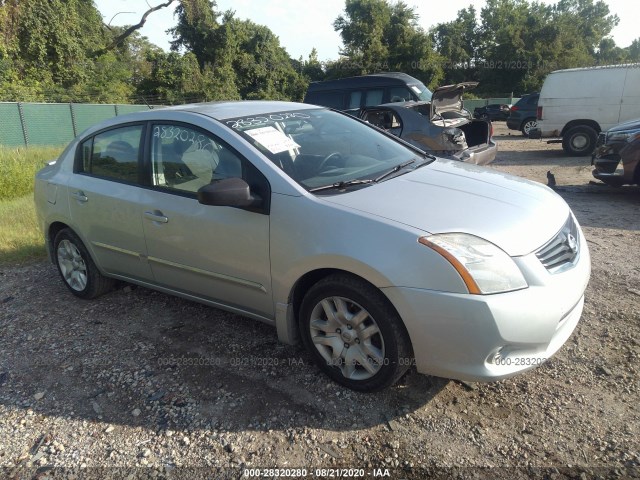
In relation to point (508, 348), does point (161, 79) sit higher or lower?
higher

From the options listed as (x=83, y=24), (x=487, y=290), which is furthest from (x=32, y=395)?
(x=83, y=24)

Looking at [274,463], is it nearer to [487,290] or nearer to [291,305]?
[291,305]

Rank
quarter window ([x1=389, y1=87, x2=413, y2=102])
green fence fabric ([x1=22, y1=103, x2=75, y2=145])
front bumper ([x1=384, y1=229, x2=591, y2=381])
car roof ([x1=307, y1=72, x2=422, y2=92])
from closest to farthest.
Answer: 1. front bumper ([x1=384, y1=229, x2=591, y2=381])
2. quarter window ([x1=389, y1=87, x2=413, y2=102])
3. car roof ([x1=307, y1=72, x2=422, y2=92])
4. green fence fabric ([x1=22, y1=103, x2=75, y2=145])

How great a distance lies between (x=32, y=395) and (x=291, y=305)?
5.81 ft

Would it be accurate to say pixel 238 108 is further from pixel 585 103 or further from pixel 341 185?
pixel 585 103

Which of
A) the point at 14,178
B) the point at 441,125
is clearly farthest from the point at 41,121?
the point at 441,125

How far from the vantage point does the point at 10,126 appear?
2022 cm

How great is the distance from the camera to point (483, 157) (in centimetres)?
762

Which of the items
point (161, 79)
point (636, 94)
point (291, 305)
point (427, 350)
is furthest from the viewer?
point (161, 79)

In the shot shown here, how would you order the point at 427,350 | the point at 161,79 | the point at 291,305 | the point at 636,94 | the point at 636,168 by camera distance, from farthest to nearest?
1. the point at 161,79
2. the point at 636,94
3. the point at 636,168
4. the point at 291,305
5. the point at 427,350

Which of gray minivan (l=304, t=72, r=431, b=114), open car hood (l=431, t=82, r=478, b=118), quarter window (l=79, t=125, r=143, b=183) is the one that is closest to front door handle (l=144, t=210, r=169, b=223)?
quarter window (l=79, t=125, r=143, b=183)

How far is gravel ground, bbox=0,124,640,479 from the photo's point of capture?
2.39 meters

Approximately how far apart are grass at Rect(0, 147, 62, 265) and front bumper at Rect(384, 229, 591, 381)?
520 centimetres

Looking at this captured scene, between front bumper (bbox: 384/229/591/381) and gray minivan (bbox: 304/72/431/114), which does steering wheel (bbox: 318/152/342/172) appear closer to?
front bumper (bbox: 384/229/591/381)
